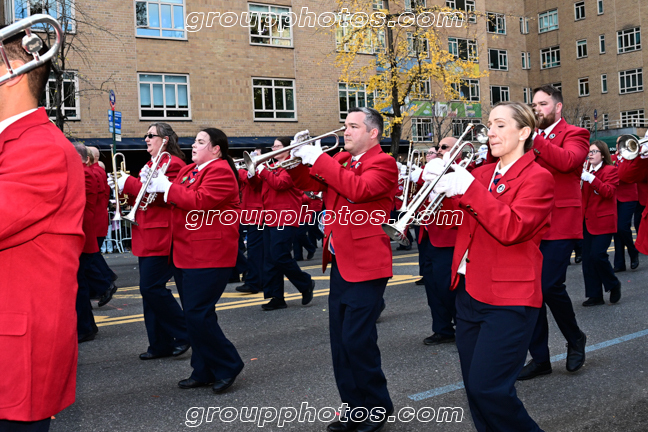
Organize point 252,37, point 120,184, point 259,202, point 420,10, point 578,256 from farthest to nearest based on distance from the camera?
point 252,37
point 420,10
point 578,256
point 259,202
point 120,184

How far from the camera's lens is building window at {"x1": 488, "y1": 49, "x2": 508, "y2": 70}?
43103 millimetres

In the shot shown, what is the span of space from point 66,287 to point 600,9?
48.8 m

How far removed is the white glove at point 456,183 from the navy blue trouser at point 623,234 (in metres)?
8.84

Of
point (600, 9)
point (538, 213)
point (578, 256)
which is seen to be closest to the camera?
point (538, 213)

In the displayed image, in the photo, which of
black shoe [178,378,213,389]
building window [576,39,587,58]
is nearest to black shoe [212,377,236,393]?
black shoe [178,378,213,389]

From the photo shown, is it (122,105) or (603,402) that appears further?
(122,105)

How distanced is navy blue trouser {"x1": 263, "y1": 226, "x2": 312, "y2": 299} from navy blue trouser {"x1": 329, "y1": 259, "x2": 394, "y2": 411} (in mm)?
4043

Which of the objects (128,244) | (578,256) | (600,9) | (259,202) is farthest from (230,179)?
(600,9)

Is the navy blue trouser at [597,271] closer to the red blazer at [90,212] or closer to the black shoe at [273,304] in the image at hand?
the black shoe at [273,304]

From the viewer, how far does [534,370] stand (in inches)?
207

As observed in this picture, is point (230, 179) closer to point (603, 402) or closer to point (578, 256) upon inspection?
point (603, 402)

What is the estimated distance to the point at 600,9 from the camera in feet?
145

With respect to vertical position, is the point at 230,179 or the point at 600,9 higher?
the point at 600,9

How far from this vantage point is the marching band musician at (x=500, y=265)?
3.17 meters
